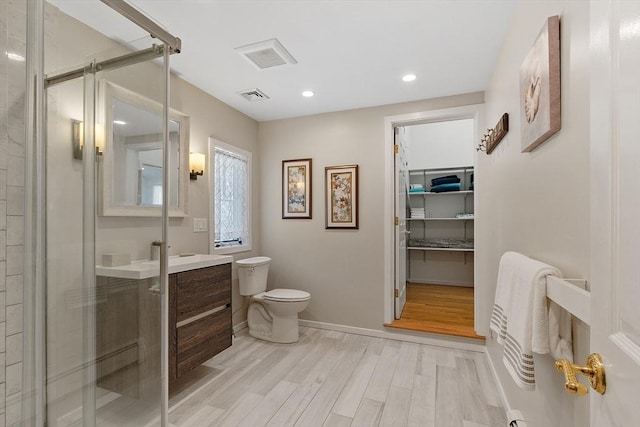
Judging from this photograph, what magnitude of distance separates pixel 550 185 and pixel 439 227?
164 inches

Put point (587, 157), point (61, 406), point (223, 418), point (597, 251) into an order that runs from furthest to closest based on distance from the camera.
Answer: point (223, 418) → point (61, 406) → point (587, 157) → point (597, 251)

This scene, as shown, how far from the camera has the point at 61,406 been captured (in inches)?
52.7

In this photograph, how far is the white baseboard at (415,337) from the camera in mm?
2750

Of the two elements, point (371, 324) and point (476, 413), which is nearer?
point (476, 413)

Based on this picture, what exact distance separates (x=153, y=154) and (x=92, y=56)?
54 centimetres

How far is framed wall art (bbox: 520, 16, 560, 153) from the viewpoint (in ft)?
3.48

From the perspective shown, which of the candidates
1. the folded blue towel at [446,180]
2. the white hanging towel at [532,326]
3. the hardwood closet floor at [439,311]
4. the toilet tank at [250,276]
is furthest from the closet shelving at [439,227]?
the white hanging towel at [532,326]

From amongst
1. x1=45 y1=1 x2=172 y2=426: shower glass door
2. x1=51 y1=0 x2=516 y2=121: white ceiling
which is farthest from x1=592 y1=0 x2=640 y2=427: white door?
x1=45 y1=1 x2=172 y2=426: shower glass door

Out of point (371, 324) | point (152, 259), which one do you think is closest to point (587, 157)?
point (152, 259)

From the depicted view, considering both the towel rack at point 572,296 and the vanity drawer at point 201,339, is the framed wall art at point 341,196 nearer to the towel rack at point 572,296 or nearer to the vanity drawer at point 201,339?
the vanity drawer at point 201,339

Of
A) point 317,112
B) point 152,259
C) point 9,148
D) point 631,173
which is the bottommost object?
point 152,259

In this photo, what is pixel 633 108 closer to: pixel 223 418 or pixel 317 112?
pixel 223 418

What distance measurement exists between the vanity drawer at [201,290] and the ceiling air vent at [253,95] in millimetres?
1591

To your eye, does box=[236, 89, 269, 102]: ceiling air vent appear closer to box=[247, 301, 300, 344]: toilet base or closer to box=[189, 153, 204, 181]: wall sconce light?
box=[189, 153, 204, 181]: wall sconce light
